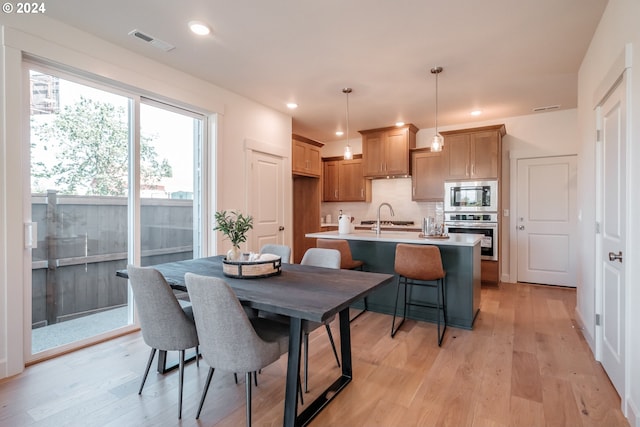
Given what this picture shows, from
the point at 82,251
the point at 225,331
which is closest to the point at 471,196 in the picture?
the point at 225,331

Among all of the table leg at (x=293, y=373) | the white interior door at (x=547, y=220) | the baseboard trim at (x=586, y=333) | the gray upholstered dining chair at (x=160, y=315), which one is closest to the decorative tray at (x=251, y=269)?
the gray upholstered dining chair at (x=160, y=315)

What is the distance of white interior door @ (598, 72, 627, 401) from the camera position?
1.93 metres

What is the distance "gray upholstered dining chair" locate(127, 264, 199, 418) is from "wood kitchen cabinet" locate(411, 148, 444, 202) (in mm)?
4373

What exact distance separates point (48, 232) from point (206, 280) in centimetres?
200

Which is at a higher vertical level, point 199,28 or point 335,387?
point 199,28

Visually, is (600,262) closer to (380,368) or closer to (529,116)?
(380,368)

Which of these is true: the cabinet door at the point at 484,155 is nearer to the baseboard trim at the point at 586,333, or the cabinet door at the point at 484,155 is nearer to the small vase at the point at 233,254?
the baseboard trim at the point at 586,333

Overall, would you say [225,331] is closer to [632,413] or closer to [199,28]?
[632,413]

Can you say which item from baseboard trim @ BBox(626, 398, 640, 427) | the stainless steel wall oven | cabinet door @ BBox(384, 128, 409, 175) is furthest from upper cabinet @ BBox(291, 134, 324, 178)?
baseboard trim @ BBox(626, 398, 640, 427)

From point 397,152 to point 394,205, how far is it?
1.05 m

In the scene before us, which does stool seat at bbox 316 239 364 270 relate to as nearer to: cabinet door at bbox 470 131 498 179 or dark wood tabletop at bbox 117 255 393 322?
dark wood tabletop at bbox 117 255 393 322

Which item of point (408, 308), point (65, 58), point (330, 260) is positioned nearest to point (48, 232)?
point (65, 58)

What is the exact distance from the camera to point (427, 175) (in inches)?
208

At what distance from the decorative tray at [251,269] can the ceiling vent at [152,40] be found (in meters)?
2.06
